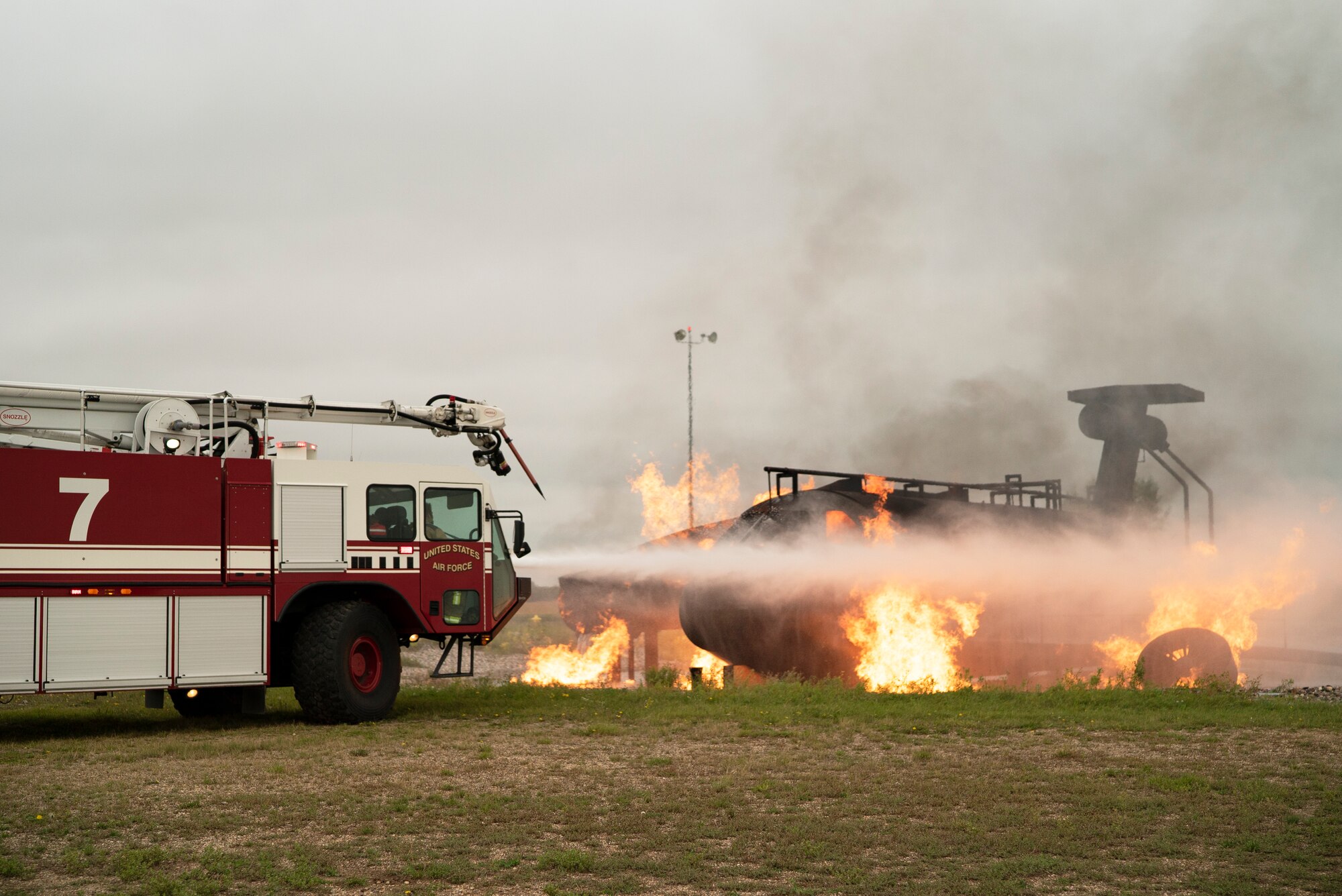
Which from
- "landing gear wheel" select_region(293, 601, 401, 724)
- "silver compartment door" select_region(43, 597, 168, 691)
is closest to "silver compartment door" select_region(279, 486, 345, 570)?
"landing gear wheel" select_region(293, 601, 401, 724)

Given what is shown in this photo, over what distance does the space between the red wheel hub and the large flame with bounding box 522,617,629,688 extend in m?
8.11

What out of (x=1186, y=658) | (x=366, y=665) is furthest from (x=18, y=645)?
(x=1186, y=658)

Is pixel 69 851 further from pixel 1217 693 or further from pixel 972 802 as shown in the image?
pixel 1217 693

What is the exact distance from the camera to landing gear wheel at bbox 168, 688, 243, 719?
57.0ft

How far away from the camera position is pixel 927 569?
77.3ft

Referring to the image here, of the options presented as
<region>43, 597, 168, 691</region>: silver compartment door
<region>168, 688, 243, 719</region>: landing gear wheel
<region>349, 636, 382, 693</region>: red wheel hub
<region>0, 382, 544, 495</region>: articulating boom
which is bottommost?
<region>168, 688, 243, 719</region>: landing gear wheel

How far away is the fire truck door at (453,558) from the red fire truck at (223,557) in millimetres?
24

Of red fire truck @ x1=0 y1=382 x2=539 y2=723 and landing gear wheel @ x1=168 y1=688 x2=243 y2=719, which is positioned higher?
red fire truck @ x1=0 y1=382 x2=539 y2=723

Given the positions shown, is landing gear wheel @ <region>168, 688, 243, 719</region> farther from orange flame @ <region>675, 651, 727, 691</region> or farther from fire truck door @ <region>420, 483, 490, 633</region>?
orange flame @ <region>675, 651, 727, 691</region>

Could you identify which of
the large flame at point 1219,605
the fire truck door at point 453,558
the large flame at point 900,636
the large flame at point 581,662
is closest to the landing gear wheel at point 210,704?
the fire truck door at point 453,558

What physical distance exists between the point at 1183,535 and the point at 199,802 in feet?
85.3

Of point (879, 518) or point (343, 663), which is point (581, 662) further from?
point (343, 663)

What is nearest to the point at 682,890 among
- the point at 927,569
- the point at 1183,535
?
the point at 927,569

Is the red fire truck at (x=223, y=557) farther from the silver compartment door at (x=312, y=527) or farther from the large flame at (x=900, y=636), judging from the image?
the large flame at (x=900, y=636)
